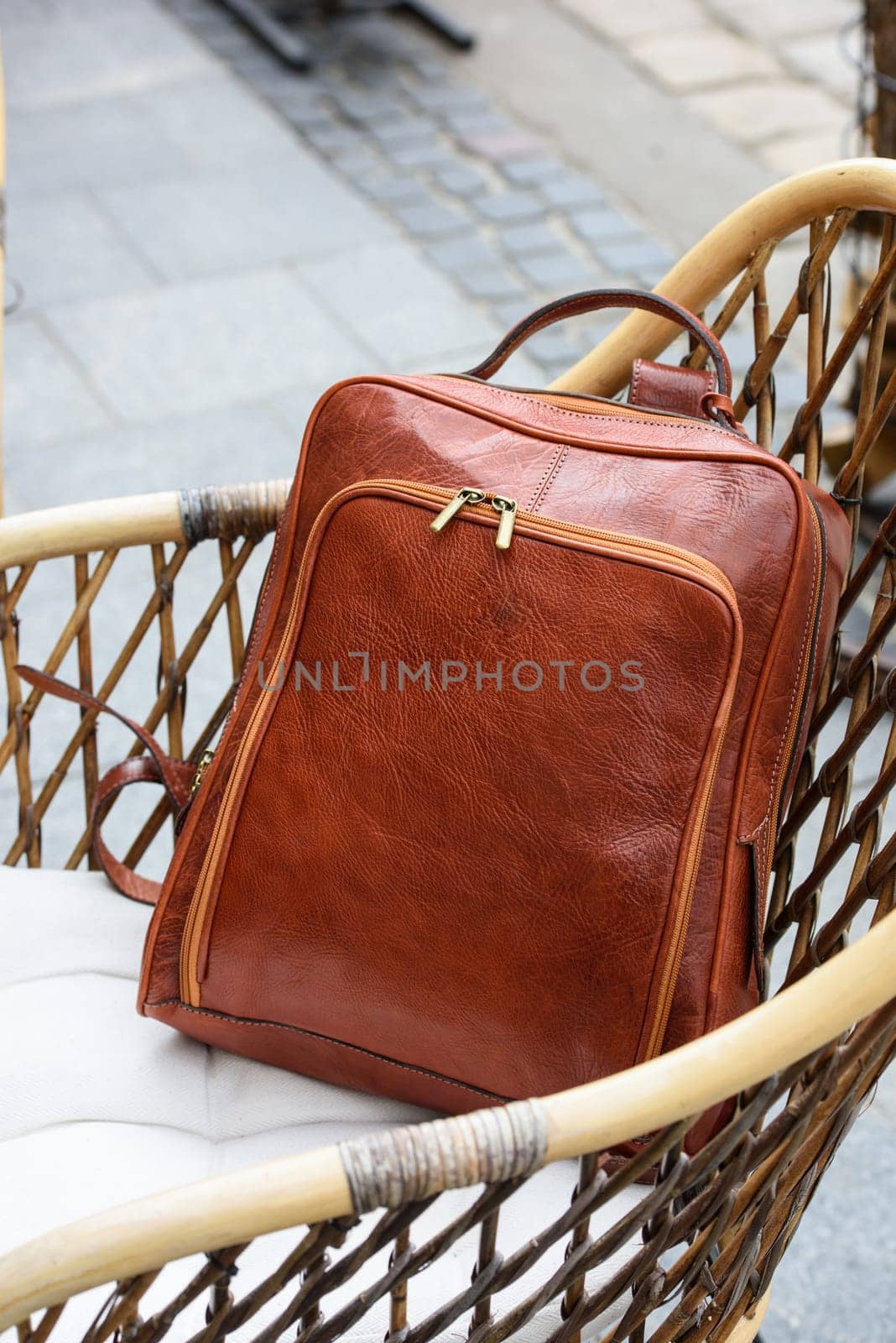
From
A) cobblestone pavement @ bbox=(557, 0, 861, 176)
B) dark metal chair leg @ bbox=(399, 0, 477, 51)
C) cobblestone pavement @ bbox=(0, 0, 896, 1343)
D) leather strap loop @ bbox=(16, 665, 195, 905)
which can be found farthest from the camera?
dark metal chair leg @ bbox=(399, 0, 477, 51)

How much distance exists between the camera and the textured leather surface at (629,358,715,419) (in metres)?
0.98

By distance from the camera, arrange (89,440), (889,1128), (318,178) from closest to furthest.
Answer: (889,1128), (89,440), (318,178)

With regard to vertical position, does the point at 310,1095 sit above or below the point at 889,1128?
above

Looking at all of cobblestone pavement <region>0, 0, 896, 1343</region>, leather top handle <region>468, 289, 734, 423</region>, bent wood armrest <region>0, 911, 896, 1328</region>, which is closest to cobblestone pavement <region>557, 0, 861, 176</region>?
cobblestone pavement <region>0, 0, 896, 1343</region>

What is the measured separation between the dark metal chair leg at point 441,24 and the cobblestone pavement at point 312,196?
0.15 feet

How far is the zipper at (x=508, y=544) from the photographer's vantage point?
86cm

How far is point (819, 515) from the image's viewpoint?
0.90m

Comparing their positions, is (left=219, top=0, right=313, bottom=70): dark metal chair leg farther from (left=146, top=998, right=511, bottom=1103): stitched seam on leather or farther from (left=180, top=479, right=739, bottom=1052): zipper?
(left=146, top=998, right=511, bottom=1103): stitched seam on leather

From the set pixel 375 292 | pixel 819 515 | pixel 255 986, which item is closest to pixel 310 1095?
pixel 255 986

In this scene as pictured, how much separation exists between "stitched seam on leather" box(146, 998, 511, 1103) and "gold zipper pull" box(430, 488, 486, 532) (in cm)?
35

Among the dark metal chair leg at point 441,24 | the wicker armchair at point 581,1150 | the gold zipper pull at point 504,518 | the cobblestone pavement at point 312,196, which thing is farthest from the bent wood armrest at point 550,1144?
the dark metal chair leg at point 441,24

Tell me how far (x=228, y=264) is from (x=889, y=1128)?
1.95 m

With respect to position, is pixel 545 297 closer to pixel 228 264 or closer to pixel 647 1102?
pixel 228 264

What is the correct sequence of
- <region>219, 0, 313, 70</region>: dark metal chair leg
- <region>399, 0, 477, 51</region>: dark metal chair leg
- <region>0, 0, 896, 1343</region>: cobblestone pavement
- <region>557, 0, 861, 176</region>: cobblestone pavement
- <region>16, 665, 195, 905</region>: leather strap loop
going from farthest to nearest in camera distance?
<region>399, 0, 477, 51</region>: dark metal chair leg
<region>219, 0, 313, 70</region>: dark metal chair leg
<region>557, 0, 861, 176</region>: cobblestone pavement
<region>0, 0, 896, 1343</region>: cobblestone pavement
<region>16, 665, 195, 905</region>: leather strap loop
